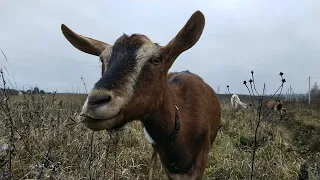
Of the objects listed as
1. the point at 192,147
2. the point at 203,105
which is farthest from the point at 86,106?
the point at 203,105

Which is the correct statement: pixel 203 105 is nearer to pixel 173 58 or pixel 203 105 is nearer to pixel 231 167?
pixel 173 58

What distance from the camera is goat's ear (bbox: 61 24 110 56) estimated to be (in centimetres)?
453

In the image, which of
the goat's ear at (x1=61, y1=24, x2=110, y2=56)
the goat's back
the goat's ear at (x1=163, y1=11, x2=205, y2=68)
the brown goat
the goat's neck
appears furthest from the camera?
the goat's back

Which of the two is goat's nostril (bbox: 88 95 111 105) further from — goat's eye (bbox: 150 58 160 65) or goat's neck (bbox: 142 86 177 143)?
goat's neck (bbox: 142 86 177 143)

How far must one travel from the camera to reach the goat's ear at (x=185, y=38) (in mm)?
3999

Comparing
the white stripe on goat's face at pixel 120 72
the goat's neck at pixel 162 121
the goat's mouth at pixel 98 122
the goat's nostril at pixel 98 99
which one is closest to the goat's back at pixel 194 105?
the goat's neck at pixel 162 121

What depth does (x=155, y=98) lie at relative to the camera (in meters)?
3.83

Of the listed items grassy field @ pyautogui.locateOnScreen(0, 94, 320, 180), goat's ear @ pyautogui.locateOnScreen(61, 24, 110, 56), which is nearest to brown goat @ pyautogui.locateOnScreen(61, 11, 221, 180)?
goat's ear @ pyautogui.locateOnScreen(61, 24, 110, 56)

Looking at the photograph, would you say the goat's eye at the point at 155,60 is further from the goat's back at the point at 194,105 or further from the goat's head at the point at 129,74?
the goat's back at the point at 194,105

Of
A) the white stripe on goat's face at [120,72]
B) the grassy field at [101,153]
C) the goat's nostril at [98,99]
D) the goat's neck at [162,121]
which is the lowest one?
the grassy field at [101,153]

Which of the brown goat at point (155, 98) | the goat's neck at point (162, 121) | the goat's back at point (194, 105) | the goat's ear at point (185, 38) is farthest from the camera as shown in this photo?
the goat's back at point (194, 105)

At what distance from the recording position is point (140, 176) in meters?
7.01

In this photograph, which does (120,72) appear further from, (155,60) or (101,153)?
(101,153)

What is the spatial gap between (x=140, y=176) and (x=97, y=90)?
14.3 feet
